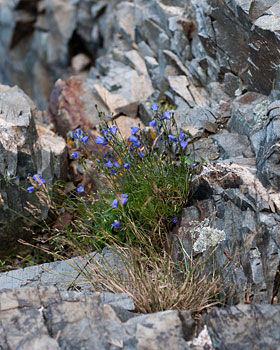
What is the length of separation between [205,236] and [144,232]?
0.67 m

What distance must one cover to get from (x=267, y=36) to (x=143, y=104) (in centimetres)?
251

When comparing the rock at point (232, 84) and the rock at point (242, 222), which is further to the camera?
the rock at point (232, 84)

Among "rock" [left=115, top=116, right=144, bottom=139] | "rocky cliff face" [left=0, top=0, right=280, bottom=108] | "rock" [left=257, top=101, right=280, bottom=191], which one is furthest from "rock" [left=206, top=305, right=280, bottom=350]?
"rock" [left=115, top=116, right=144, bottom=139]

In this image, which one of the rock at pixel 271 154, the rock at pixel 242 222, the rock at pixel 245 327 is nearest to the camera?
the rock at pixel 245 327

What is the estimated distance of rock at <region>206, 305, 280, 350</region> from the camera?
9.50ft

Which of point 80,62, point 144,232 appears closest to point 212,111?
point 144,232

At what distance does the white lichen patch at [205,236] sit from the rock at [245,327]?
2.49 feet

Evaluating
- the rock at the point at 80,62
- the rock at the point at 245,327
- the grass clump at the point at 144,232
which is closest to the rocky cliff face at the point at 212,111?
the rock at the point at 245,327

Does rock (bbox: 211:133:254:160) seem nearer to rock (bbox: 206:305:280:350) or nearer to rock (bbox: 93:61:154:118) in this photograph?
rock (bbox: 206:305:280:350)

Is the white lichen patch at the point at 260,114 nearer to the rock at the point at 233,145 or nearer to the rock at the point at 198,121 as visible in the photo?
the rock at the point at 233,145

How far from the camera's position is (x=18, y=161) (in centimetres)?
509

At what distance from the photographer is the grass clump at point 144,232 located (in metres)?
3.45

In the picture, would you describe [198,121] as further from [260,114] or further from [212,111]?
[260,114]

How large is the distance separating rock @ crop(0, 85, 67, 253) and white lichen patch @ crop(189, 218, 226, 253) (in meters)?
2.00
